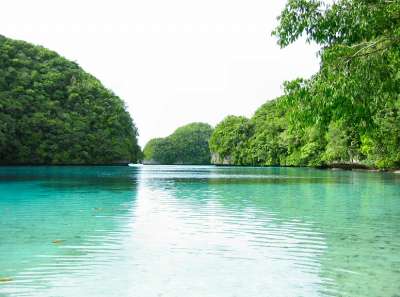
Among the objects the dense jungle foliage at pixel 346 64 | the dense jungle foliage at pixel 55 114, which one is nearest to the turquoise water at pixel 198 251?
the dense jungle foliage at pixel 346 64

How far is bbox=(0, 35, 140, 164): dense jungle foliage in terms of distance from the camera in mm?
92312

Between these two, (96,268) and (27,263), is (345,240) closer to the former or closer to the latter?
(96,268)

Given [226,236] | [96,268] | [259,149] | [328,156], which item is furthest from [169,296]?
[259,149]

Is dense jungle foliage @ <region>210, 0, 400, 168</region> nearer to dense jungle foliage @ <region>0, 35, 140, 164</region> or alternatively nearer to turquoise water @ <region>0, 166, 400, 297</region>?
turquoise water @ <region>0, 166, 400, 297</region>

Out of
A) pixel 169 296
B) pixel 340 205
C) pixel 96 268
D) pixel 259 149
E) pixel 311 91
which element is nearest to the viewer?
pixel 169 296

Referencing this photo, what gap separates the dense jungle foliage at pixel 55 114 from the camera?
92.3m

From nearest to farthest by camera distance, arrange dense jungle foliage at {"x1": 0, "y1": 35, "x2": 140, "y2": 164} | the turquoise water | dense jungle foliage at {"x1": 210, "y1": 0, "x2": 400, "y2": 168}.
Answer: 1. the turquoise water
2. dense jungle foliage at {"x1": 210, "y1": 0, "x2": 400, "y2": 168}
3. dense jungle foliage at {"x1": 0, "y1": 35, "x2": 140, "y2": 164}

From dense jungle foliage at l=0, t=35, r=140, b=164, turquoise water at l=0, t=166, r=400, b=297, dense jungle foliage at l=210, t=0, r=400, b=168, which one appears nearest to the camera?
turquoise water at l=0, t=166, r=400, b=297

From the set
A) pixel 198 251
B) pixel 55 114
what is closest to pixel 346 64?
pixel 198 251

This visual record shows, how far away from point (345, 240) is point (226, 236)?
9.07 ft

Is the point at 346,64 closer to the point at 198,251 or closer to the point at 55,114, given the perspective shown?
the point at 198,251

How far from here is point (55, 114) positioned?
103125 millimetres

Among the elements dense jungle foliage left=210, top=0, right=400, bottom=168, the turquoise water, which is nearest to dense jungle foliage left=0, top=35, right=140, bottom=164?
the turquoise water

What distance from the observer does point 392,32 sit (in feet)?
38.1
